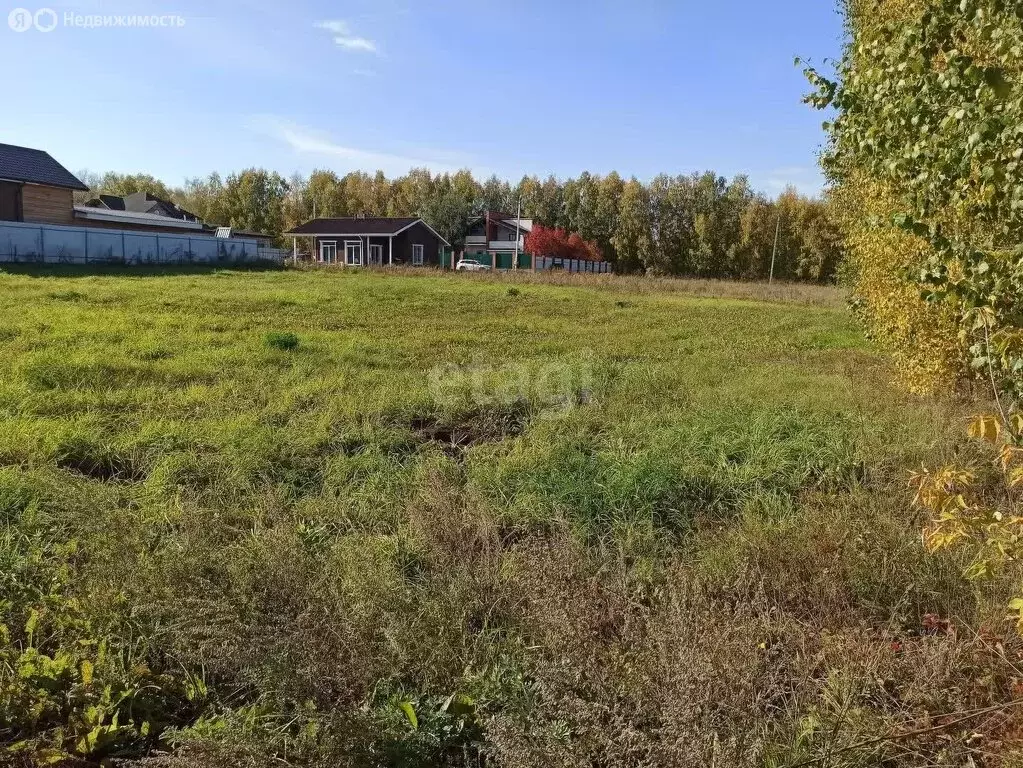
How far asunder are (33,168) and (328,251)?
57.7ft

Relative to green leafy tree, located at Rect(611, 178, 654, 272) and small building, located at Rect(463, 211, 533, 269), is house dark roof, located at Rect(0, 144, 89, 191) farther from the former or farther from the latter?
green leafy tree, located at Rect(611, 178, 654, 272)

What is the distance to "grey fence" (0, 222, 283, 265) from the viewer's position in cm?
2255

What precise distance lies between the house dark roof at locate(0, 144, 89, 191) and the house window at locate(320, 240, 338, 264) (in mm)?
15404

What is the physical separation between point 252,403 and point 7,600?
12.1 feet

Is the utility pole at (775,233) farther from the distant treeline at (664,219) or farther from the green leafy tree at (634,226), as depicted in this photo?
the green leafy tree at (634,226)

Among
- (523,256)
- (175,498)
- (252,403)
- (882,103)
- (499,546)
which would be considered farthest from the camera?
(523,256)

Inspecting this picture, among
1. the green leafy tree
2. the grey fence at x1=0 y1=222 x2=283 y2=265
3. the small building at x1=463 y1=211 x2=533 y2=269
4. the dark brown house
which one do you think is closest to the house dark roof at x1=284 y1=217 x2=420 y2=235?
the dark brown house

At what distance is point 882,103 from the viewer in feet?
8.73

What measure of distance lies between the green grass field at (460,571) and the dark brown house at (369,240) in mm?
35140

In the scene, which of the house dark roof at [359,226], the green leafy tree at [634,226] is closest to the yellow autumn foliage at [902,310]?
the house dark roof at [359,226]

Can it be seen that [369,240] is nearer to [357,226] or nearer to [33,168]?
[357,226]

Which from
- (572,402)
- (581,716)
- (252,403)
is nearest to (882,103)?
(581,716)

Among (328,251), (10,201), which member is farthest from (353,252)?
(10,201)

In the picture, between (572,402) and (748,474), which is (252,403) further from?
(748,474)
